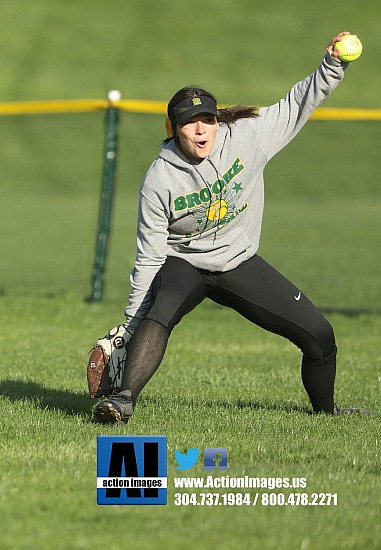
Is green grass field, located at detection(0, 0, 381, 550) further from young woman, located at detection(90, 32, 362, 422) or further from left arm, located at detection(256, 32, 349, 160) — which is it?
left arm, located at detection(256, 32, 349, 160)

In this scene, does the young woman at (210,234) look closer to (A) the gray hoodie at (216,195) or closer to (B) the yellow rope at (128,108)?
(A) the gray hoodie at (216,195)

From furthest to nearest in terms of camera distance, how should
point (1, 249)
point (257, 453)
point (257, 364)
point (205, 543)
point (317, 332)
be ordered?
point (1, 249) → point (257, 364) → point (317, 332) → point (257, 453) → point (205, 543)

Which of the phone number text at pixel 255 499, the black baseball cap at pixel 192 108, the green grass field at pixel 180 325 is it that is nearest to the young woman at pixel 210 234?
the black baseball cap at pixel 192 108

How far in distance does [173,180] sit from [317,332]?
1.21 metres

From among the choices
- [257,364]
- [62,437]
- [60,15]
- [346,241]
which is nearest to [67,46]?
[60,15]

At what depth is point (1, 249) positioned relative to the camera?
18.4 m


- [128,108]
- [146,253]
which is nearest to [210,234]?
[146,253]

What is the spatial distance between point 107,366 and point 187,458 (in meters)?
1.07

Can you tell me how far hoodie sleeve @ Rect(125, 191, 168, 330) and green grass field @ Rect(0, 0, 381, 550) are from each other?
0.63 metres

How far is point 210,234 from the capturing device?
20.3 ft

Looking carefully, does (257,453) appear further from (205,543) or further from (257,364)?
(257,364)

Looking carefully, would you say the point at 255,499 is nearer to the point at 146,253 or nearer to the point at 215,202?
the point at 146,253

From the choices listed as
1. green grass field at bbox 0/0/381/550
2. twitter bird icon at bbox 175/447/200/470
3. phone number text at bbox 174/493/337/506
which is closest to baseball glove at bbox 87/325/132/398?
green grass field at bbox 0/0/381/550

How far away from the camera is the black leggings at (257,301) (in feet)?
19.8
